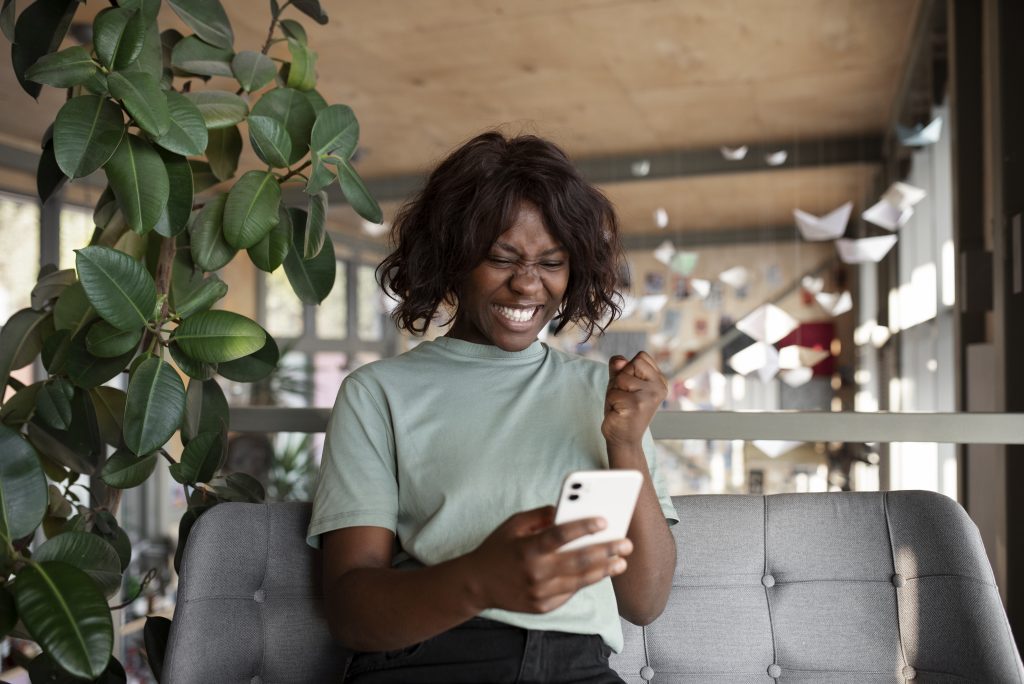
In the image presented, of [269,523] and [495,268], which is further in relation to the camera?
[269,523]

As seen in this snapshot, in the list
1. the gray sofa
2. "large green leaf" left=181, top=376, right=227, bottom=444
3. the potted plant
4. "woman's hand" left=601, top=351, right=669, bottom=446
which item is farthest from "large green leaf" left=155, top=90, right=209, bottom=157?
"woman's hand" left=601, top=351, right=669, bottom=446

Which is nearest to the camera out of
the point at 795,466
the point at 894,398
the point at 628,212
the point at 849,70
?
the point at 849,70

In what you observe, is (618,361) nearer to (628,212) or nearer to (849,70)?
(849,70)

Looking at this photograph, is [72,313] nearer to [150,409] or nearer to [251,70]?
[150,409]

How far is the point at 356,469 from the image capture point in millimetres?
1140

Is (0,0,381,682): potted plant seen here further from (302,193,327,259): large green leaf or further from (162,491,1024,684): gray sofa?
(162,491,1024,684): gray sofa

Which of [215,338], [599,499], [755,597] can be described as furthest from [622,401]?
[215,338]

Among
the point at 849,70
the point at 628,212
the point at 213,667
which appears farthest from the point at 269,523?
the point at 628,212

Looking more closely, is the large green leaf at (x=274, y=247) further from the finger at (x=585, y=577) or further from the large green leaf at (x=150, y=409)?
the finger at (x=585, y=577)

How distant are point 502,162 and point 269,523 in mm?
617

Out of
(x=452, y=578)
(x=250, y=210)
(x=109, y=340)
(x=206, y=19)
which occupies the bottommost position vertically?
(x=452, y=578)

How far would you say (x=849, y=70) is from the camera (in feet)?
13.8

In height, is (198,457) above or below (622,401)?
below

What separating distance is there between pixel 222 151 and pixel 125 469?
2.08 feet
